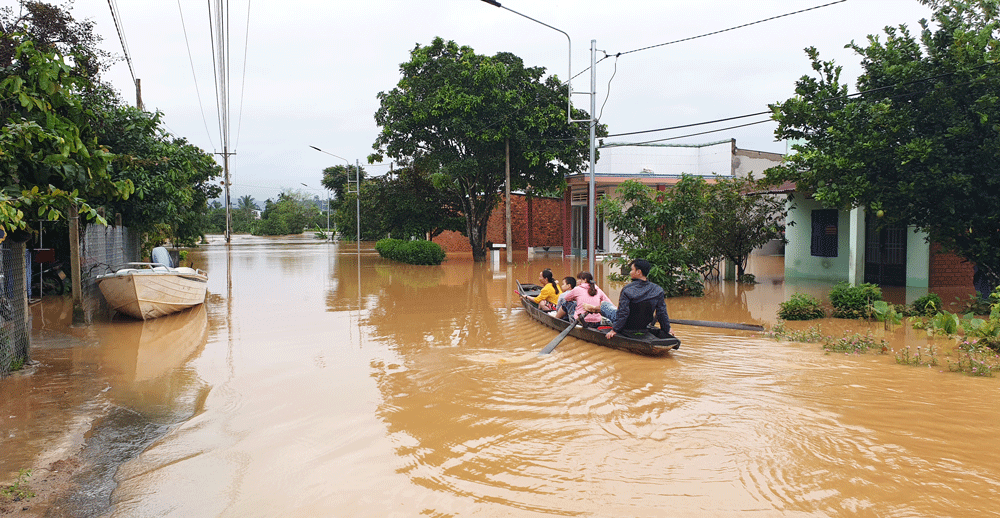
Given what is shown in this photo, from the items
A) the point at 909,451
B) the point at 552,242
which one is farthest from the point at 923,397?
the point at 552,242

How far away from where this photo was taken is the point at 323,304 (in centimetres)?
1602

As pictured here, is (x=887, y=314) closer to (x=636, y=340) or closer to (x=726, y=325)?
(x=726, y=325)

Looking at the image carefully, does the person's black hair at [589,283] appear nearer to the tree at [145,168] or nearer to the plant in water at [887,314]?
the plant in water at [887,314]

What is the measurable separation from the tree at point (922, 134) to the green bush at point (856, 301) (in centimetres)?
154

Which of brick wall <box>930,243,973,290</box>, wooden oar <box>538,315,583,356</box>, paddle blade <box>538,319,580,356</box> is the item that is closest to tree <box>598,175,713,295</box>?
wooden oar <box>538,315,583,356</box>

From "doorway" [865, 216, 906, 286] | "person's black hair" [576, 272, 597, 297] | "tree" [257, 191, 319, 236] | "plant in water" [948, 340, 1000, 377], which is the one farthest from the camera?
"tree" [257, 191, 319, 236]

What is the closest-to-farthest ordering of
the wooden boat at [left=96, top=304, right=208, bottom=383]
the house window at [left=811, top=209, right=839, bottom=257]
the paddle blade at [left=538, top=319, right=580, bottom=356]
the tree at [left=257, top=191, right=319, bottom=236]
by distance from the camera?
the wooden boat at [left=96, top=304, right=208, bottom=383], the paddle blade at [left=538, top=319, right=580, bottom=356], the house window at [left=811, top=209, right=839, bottom=257], the tree at [left=257, top=191, right=319, bottom=236]

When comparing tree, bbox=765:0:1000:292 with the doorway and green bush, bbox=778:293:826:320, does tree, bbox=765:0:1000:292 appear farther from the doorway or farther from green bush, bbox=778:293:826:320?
the doorway

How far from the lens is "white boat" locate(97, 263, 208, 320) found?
12562 mm

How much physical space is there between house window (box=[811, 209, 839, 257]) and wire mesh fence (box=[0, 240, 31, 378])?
63.4ft

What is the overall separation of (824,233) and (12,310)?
773 inches

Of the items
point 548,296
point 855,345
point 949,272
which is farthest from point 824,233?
point 855,345

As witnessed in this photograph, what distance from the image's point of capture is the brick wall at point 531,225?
35.8 meters

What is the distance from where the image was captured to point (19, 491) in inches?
193
